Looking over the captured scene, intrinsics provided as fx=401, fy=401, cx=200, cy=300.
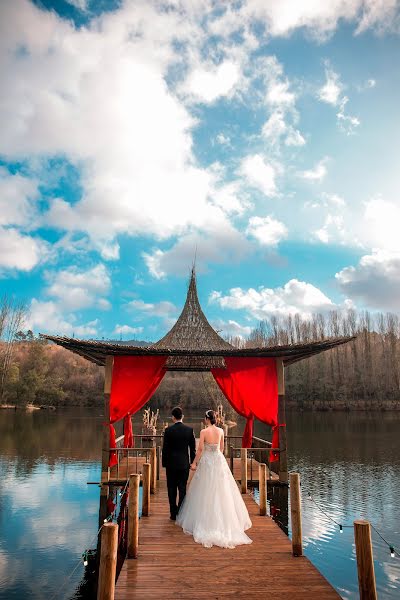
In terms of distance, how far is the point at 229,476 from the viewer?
6098 mm

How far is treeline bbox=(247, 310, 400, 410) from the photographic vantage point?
5009 centimetres

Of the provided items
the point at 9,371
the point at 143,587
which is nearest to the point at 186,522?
the point at 143,587

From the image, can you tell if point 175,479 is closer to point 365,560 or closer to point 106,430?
point 365,560

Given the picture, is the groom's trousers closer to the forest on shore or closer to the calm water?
the calm water

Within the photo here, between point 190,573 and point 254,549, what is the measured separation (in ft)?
3.85

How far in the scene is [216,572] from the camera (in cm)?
449

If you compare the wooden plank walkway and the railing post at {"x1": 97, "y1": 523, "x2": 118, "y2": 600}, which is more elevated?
the railing post at {"x1": 97, "y1": 523, "x2": 118, "y2": 600}

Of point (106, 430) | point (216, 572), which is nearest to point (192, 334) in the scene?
point (106, 430)

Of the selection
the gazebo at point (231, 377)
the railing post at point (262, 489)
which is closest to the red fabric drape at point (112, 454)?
the gazebo at point (231, 377)

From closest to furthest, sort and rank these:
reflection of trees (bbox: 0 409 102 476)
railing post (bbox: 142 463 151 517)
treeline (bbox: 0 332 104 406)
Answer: railing post (bbox: 142 463 151 517), reflection of trees (bbox: 0 409 102 476), treeline (bbox: 0 332 104 406)

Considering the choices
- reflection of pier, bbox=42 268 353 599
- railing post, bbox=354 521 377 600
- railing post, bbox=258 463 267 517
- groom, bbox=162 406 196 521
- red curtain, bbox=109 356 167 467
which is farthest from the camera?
red curtain, bbox=109 356 167 467

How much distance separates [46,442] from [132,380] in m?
15.3

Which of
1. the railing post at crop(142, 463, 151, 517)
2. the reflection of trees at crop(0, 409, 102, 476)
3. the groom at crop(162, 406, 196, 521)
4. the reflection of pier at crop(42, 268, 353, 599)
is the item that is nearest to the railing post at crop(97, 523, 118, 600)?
the reflection of pier at crop(42, 268, 353, 599)

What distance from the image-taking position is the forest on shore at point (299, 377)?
46.6 m
